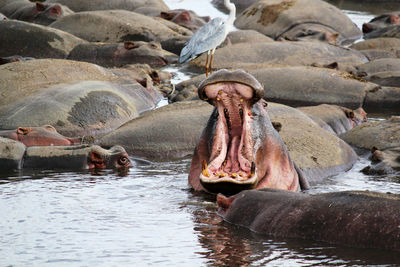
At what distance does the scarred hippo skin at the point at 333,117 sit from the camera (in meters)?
9.01

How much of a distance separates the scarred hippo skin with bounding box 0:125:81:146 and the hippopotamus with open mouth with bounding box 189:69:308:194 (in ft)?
6.14

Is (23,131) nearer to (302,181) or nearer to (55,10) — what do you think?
(302,181)

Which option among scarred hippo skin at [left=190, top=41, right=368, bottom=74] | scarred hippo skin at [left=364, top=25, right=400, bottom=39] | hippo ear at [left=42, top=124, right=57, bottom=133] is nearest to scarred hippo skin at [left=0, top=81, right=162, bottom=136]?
hippo ear at [left=42, top=124, right=57, bottom=133]

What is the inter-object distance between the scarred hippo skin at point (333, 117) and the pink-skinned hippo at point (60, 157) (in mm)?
2527

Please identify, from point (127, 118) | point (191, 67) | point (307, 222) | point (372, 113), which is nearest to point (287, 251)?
point (307, 222)

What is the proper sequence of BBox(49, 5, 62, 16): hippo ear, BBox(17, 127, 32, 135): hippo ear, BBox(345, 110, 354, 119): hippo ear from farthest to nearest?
BBox(49, 5, 62, 16): hippo ear
BBox(345, 110, 354, 119): hippo ear
BBox(17, 127, 32, 135): hippo ear

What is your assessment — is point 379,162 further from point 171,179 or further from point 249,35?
point 249,35

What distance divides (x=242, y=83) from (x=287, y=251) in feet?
4.65

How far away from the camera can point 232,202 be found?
211 inches

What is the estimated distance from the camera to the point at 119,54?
1414 cm

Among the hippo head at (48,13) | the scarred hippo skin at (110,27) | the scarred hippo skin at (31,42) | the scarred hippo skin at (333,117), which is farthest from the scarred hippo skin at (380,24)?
the scarred hippo skin at (333,117)

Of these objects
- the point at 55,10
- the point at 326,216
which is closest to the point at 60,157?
the point at 326,216

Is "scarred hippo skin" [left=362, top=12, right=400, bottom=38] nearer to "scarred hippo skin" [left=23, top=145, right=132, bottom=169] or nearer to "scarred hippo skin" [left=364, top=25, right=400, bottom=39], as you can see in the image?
"scarred hippo skin" [left=364, top=25, right=400, bottom=39]

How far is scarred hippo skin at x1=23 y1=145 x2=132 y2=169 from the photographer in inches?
277
